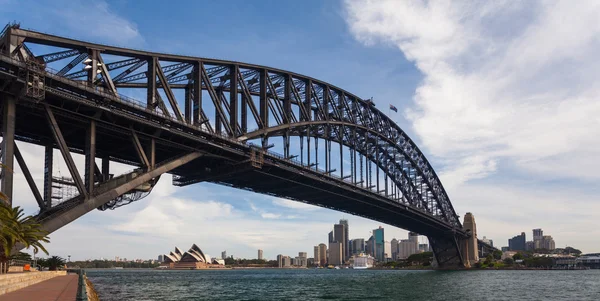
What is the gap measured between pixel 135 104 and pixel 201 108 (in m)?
12.0

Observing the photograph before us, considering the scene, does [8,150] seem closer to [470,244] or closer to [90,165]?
[90,165]

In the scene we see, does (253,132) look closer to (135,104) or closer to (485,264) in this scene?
(135,104)

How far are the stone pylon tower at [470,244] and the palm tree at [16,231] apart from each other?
149560mm

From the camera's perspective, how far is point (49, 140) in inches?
2040

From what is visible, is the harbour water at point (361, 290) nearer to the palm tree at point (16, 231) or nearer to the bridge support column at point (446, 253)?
the palm tree at point (16, 231)

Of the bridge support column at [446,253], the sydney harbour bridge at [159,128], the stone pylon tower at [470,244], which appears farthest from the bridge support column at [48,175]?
the stone pylon tower at [470,244]

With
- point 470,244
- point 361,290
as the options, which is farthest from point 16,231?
point 470,244

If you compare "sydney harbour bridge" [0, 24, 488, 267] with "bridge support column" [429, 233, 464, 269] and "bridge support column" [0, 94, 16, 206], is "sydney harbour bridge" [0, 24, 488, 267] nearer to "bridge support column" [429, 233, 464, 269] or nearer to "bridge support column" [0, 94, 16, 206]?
"bridge support column" [0, 94, 16, 206]

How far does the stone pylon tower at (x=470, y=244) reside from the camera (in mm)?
175125

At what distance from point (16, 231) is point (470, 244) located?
517ft

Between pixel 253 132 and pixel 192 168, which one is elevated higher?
pixel 253 132

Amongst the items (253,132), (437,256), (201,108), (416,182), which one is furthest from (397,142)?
(201,108)

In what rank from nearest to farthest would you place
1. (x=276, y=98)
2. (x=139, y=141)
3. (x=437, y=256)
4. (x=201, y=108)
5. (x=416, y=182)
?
(x=139, y=141) < (x=201, y=108) < (x=276, y=98) < (x=416, y=182) < (x=437, y=256)

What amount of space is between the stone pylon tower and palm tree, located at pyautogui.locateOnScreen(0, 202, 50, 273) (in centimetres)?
14956
